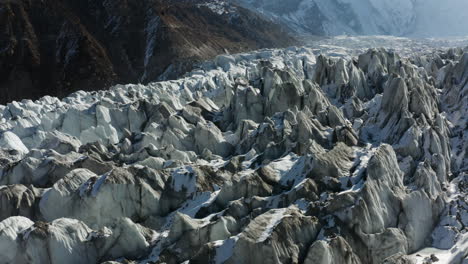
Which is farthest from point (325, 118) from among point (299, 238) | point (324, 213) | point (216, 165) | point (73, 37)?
point (73, 37)

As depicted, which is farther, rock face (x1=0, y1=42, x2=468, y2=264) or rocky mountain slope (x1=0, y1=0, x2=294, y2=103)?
rocky mountain slope (x1=0, y1=0, x2=294, y2=103)

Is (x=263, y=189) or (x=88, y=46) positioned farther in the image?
(x=88, y=46)

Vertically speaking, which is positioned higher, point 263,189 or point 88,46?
point 263,189

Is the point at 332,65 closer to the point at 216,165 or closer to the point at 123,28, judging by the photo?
the point at 216,165

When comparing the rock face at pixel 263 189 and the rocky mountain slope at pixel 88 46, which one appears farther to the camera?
the rocky mountain slope at pixel 88 46
